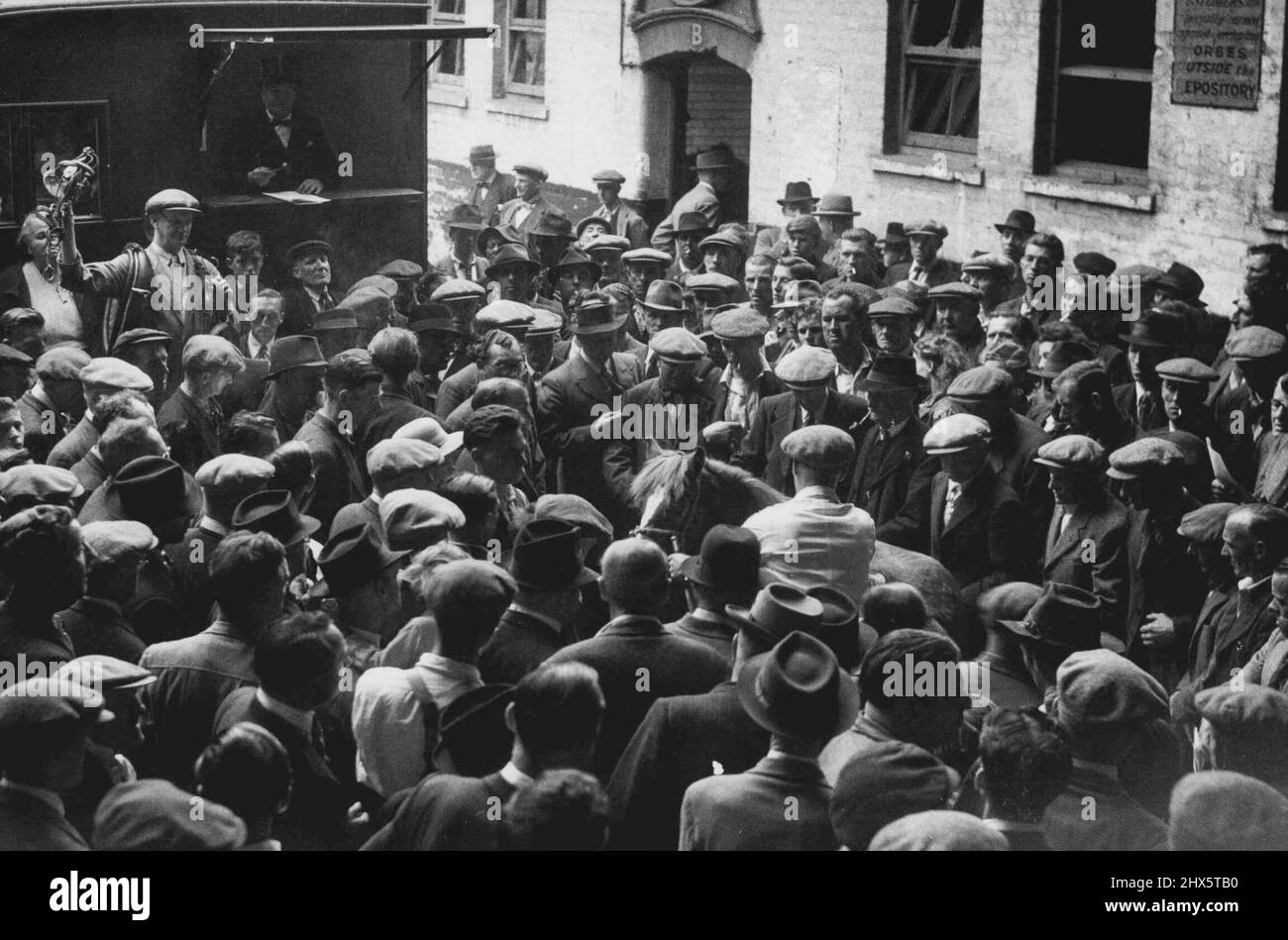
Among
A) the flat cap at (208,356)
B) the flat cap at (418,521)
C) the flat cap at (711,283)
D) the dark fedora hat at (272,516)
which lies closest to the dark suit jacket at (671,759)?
the flat cap at (418,521)

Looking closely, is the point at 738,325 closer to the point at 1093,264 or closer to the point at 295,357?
the point at 295,357

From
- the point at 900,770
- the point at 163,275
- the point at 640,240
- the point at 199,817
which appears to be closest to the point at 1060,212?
the point at 640,240

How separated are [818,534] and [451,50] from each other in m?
16.2

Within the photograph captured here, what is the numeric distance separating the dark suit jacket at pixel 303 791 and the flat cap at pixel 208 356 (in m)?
3.35

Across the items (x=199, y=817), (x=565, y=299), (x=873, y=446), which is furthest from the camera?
(x=565, y=299)

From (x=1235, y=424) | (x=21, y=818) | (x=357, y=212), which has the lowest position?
(x=21, y=818)

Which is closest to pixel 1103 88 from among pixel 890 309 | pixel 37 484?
pixel 890 309

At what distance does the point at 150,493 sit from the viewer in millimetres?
6148

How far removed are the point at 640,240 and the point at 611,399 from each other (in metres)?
6.53

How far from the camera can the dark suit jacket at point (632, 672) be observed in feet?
16.9

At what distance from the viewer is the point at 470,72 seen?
20.5 metres

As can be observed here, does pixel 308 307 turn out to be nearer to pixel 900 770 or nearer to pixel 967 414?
pixel 967 414

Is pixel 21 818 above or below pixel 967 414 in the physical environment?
below

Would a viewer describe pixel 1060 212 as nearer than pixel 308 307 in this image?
No
